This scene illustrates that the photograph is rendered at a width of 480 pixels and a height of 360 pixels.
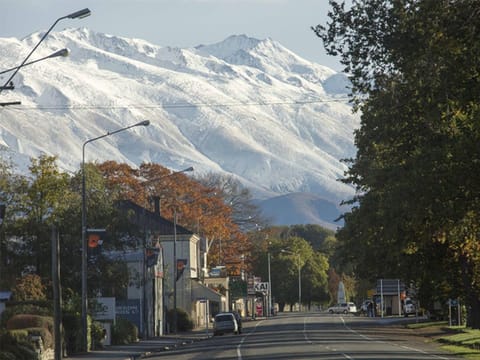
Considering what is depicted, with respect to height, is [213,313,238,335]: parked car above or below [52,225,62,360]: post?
below

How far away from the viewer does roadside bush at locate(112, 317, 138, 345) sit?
66.4 metres

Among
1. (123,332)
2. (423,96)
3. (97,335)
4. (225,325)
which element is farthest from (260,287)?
(423,96)

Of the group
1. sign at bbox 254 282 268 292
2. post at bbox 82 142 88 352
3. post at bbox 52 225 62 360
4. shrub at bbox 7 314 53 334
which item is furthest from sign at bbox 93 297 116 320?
sign at bbox 254 282 268 292

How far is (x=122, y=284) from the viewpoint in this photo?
67875 millimetres

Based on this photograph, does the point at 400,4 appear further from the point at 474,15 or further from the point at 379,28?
the point at 474,15

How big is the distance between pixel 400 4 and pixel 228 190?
12087 centimetres

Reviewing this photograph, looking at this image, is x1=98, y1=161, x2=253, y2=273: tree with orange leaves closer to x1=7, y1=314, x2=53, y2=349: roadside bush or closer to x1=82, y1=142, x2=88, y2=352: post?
x1=82, y1=142, x2=88, y2=352: post

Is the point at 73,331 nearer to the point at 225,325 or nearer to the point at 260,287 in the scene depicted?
the point at 225,325

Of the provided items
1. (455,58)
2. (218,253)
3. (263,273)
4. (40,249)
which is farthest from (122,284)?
(263,273)

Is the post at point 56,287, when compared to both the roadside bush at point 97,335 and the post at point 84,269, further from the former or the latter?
the roadside bush at point 97,335

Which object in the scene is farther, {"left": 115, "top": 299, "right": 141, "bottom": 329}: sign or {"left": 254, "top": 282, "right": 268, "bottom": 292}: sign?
{"left": 254, "top": 282, "right": 268, "bottom": 292}: sign

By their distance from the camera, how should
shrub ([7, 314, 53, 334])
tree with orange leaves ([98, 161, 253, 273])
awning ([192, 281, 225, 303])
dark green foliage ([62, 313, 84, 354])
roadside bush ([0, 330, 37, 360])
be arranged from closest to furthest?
roadside bush ([0, 330, 37, 360])
shrub ([7, 314, 53, 334])
dark green foliage ([62, 313, 84, 354])
awning ([192, 281, 225, 303])
tree with orange leaves ([98, 161, 253, 273])

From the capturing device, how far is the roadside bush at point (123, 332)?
66.4 meters

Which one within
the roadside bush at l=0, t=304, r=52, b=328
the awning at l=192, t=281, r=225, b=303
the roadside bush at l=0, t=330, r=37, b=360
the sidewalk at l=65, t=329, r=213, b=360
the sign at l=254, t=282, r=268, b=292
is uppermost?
the sign at l=254, t=282, r=268, b=292
